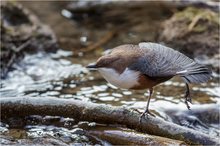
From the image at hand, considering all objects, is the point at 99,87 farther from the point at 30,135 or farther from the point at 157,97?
the point at 30,135

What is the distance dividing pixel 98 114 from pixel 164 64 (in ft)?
2.76

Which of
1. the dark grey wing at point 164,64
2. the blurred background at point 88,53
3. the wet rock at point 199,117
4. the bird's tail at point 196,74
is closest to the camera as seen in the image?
the bird's tail at point 196,74

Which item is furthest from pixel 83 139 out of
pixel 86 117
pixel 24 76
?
pixel 24 76

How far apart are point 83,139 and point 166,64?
112cm

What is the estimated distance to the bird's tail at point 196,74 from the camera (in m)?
4.70

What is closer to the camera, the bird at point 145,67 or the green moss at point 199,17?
the bird at point 145,67

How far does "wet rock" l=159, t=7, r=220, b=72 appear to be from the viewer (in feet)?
28.6

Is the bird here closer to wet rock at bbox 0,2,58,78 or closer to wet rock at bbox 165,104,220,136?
wet rock at bbox 165,104,220,136

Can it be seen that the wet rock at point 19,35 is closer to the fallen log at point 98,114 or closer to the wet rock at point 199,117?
the fallen log at point 98,114

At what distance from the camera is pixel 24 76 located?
8.02 m

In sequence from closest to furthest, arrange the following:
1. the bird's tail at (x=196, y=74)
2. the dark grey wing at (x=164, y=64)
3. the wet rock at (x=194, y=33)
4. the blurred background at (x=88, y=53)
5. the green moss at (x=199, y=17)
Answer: the bird's tail at (x=196, y=74) → the dark grey wing at (x=164, y=64) → the blurred background at (x=88, y=53) → the wet rock at (x=194, y=33) → the green moss at (x=199, y=17)

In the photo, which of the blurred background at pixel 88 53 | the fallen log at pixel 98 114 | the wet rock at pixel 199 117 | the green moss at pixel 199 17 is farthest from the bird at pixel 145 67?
the green moss at pixel 199 17

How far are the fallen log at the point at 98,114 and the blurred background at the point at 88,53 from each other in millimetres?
97

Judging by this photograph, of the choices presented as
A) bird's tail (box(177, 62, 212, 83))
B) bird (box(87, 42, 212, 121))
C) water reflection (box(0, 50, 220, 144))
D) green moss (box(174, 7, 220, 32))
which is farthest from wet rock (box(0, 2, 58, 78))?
bird's tail (box(177, 62, 212, 83))
